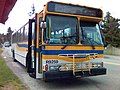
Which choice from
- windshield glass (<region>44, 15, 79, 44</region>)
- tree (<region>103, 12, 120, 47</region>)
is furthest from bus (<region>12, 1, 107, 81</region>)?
tree (<region>103, 12, 120, 47</region>)

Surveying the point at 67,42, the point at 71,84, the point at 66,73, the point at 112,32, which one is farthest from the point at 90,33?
the point at 112,32

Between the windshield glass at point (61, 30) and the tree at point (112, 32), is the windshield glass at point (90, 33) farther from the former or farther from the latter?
the tree at point (112, 32)

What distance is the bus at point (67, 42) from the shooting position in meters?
10.5

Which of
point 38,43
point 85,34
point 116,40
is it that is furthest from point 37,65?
point 116,40

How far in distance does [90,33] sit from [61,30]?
1.36 metres

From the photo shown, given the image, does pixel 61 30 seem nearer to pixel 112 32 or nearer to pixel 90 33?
pixel 90 33

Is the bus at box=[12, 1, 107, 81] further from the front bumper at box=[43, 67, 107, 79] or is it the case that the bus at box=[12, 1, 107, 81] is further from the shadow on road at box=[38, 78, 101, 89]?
the shadow on road at box=[38, 78, 101, 89]

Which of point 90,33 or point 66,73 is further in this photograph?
point 90,33

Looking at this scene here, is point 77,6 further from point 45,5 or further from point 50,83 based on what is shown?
point 50,83

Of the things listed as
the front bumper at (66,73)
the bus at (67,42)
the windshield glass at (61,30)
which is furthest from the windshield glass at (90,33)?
the front bumper at (66,73)

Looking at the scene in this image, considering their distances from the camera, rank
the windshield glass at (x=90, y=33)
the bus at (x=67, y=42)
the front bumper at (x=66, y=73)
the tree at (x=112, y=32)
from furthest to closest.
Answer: the tree at (x=112, y=32) < the windshield glass at (x=90, y=33) < the bus at (x=67, y=42) < the front bumper at (x=66, y=73)

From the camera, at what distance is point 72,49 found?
10.9 metres

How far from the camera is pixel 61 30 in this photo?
35.8 feet

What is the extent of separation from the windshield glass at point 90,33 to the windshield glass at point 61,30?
1.22ft
